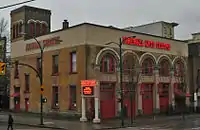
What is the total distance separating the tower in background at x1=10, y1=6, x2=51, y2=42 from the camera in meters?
51.8

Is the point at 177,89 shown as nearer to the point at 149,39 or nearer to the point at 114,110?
the point at 149,39

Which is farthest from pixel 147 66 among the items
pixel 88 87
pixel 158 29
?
pixel 158 29

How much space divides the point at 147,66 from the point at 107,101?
8996 millimetres

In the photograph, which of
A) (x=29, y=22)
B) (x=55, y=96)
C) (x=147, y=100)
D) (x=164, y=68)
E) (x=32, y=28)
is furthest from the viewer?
(x=32, y=28)

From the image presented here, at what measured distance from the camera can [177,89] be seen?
51.2 m

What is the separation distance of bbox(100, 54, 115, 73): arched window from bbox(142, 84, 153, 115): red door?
6.48m

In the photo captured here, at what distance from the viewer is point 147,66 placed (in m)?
47.7

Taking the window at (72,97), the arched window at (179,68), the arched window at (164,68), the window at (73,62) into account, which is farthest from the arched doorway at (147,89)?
the window at (72,97)

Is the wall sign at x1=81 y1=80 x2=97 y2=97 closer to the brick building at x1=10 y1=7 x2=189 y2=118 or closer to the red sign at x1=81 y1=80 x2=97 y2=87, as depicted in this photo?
the red sign at x1=81 y1=80 x2=97 y2=87

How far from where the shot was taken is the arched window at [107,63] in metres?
41.9

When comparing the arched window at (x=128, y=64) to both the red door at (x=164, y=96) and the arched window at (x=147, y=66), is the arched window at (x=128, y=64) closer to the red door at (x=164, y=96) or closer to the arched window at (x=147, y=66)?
the arched window at (x=147, y=66)

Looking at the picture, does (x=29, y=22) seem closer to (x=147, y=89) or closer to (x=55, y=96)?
(x=55, y=96)

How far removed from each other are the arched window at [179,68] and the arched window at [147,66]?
518 centimetres

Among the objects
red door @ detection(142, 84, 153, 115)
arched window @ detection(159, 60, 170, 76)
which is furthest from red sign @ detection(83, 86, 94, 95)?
arched window @ detection(159, 60, 170, 76)
